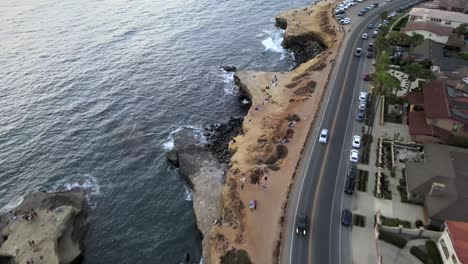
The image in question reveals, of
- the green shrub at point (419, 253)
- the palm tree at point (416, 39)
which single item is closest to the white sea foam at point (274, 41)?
the palm tree at point (416, 39)

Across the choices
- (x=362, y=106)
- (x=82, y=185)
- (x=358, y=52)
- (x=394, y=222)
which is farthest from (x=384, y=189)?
(x=82, y=185)

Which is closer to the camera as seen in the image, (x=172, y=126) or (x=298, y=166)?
(x=298, y=166)

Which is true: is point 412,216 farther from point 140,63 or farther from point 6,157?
point 140,63

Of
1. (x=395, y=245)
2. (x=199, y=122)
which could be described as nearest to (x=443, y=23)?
(x=199, y=122)

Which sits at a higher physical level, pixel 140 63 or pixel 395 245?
pixel 395 245

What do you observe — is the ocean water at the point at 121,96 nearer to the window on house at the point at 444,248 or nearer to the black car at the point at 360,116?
the black car at the point at 360,116

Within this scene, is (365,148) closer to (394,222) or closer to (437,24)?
(394,222)

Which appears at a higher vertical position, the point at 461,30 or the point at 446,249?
the point at 446,249
